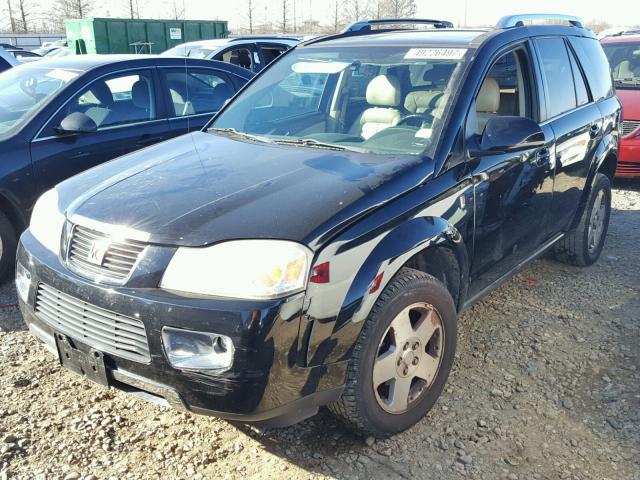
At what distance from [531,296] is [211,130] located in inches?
98.9

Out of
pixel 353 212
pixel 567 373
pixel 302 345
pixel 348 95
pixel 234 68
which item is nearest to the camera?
pixel 302 345

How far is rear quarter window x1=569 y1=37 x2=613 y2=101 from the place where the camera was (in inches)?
176

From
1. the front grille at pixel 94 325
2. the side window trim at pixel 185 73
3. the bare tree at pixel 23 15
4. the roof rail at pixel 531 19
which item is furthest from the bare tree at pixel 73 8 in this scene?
the front grille at pixel 94 325

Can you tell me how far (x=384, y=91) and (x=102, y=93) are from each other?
2.69 meters

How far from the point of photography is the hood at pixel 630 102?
24.1 feet

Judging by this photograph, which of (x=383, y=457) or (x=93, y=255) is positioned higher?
(x=93, y=255)

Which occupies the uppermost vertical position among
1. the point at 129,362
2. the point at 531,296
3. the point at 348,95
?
the point at 348,95

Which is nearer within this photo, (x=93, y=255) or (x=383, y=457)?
(x=93, y=255)

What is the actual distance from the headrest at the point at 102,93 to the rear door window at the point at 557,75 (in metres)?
3.31

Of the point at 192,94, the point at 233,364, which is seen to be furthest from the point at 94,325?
the point at 192,94

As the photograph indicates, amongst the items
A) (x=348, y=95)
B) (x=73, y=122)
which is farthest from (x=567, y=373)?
(x=73, y=122)

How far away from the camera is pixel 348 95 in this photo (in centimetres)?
368

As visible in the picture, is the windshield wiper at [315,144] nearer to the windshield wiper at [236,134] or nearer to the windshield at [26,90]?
the windshield wiper at [236,134]

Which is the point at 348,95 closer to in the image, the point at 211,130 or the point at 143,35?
the point at 211,130
